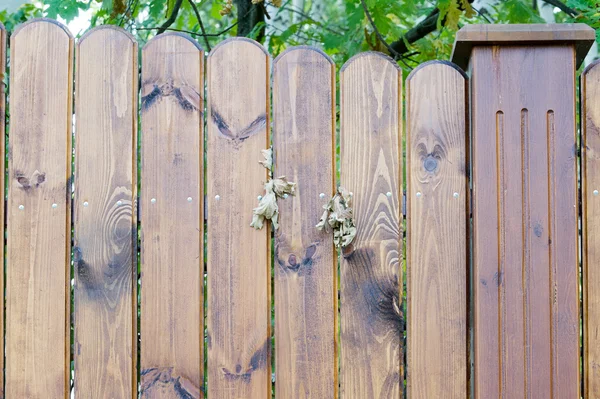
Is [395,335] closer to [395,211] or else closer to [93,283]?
[395,211]

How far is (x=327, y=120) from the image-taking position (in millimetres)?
2199

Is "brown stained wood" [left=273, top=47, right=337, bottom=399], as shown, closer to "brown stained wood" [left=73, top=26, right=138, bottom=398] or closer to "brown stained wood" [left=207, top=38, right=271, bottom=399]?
"brown stained wood" [left=207, top=38, right=271, bottom=399]

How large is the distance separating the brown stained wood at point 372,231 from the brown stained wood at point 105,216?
70 centimetres

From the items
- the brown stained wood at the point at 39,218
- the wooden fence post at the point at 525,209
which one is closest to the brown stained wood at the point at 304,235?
the wooden fence post at the point at 525,209

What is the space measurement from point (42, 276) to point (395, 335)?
116 centimetres

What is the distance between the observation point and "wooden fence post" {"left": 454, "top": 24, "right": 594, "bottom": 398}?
2.08 m

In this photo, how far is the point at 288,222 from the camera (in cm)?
218

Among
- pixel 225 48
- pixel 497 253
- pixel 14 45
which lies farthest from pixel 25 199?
pixel 497 253

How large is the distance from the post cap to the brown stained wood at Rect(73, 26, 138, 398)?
1120 millimetres

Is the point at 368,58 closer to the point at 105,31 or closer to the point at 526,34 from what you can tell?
the point at 526,34

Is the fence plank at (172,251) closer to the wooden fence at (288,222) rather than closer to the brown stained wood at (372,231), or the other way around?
the wooden fence at (288,222)

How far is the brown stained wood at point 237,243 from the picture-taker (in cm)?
216

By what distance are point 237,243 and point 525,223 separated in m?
0.93

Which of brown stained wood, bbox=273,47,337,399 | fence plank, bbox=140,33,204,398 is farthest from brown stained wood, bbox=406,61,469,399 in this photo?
fence plank, bbox=140,33,204,398
